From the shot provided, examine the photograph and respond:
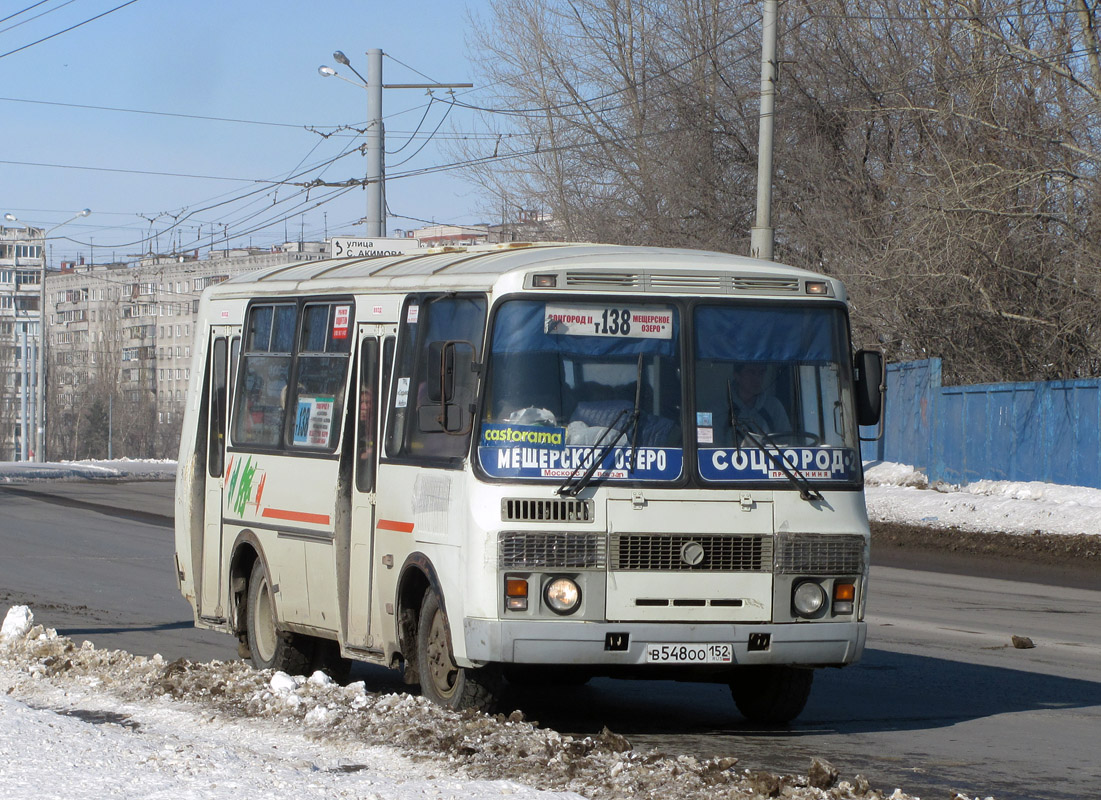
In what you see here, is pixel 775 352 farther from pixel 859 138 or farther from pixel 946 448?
pixel 859 138

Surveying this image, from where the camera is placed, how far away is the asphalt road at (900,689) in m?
7.37

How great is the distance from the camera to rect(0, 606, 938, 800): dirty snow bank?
6207 mm

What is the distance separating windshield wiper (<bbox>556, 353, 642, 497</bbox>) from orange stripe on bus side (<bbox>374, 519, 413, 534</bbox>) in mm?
1092

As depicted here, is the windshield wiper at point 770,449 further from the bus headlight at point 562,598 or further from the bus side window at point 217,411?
the bus side window at point 217,411

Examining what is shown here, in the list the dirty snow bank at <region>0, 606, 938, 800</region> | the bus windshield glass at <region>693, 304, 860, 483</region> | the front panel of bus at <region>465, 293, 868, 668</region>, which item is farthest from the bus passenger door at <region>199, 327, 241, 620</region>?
the bus windshield glass at <region>693, 304, 860, 483</region>

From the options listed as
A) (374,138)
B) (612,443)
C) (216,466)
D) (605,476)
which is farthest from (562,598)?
(374,138)

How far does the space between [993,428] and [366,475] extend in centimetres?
1968

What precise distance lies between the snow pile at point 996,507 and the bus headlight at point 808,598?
1457cm

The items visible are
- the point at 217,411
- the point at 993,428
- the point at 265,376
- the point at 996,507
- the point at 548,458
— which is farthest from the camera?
the point at 993,428

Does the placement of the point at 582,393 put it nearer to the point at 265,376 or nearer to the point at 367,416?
the point at 367,416

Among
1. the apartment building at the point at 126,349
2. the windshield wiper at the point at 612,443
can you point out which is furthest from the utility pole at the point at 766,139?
the apartment building at the point at 126,349

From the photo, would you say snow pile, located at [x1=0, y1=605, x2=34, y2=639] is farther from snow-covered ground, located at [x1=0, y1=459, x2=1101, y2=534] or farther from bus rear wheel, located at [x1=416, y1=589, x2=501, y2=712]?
snow-covered ground, located at [x1=0, y1=459, x2=1101, y2=534]

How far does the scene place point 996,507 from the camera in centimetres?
2352

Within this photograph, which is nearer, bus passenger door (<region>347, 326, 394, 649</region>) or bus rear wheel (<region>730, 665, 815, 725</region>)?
bus rear wheel (<region>730, 665, 815, 725</region>)
